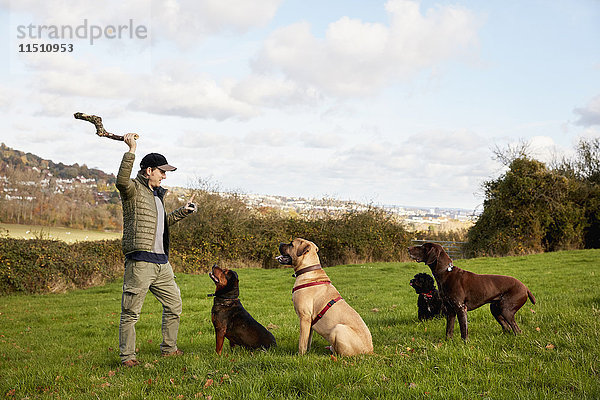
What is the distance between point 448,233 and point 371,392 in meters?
30.0

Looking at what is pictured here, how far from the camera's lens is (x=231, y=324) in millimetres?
5934

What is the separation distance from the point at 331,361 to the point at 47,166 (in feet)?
99.6

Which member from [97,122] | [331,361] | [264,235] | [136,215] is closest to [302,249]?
[331,361]

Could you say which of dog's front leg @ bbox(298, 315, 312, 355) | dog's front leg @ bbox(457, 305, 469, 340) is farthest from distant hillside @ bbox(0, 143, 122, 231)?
dog's front leg @ bbox(457, 305, 469, 340)

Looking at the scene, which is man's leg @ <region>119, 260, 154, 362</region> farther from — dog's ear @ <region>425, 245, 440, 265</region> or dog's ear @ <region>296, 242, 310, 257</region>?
dog's ear @ <region>425, 245, 440, 265</region>

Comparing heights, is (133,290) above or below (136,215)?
below

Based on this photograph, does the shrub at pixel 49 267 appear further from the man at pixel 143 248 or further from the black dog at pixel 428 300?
Answer: the black dog at pixel 428 300

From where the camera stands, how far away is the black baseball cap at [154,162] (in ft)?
20.2

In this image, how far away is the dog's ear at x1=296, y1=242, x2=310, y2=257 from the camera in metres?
5.59

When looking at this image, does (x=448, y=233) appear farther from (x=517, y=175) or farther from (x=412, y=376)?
(x=412, y=376)

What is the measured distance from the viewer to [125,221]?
5.96 metres

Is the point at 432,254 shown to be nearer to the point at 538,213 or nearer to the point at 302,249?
the point at 302,249

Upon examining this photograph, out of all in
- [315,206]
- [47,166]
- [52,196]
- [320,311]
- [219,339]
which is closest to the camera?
[320,311]

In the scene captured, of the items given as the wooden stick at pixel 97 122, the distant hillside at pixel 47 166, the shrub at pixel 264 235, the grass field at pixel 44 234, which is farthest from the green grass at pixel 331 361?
the distant hillside at pixel 47 166
